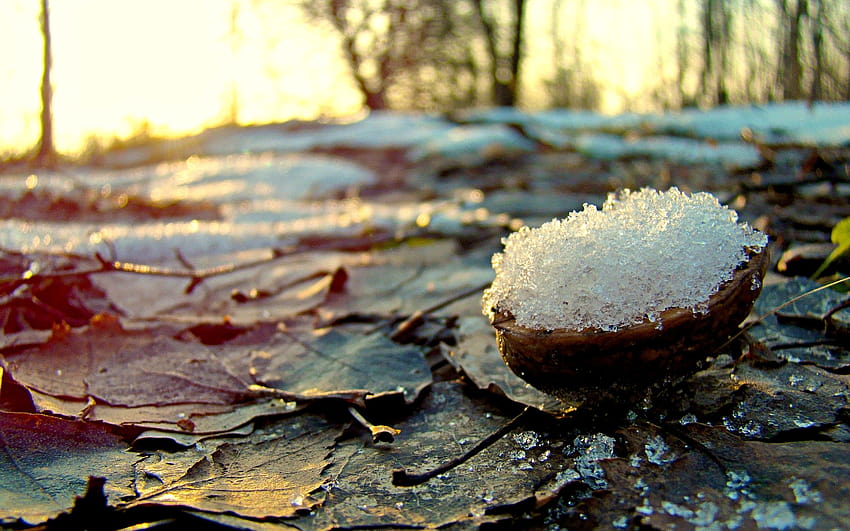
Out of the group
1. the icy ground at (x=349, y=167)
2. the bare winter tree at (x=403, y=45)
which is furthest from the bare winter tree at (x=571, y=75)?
the icy ground at (x=349, y=167)

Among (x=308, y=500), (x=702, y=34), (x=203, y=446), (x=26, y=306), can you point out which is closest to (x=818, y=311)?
(x=308, y=500)

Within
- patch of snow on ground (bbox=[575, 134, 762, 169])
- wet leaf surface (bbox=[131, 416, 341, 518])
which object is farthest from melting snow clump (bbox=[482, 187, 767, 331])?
patch of snow on ground (bbox=[575, 134, 762, 169])

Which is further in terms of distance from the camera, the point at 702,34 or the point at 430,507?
the point at 702,34

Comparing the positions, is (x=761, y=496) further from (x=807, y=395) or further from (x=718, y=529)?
(x=807, y=395)

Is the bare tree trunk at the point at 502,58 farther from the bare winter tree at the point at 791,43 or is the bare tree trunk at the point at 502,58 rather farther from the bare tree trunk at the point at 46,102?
the bare tree trunk at the point at 46,102

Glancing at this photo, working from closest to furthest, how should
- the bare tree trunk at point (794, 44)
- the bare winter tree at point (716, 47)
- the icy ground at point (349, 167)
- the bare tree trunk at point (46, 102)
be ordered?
the icy ground at point (349, 167) → the bare tree trunk at point (794, 44) → the bare tree trunk at point (46, 102) → the bare winter tree at point (716, 47)

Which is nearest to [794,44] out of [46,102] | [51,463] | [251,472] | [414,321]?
[414,321]

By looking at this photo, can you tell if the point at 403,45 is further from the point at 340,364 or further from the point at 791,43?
the point at 340,364
